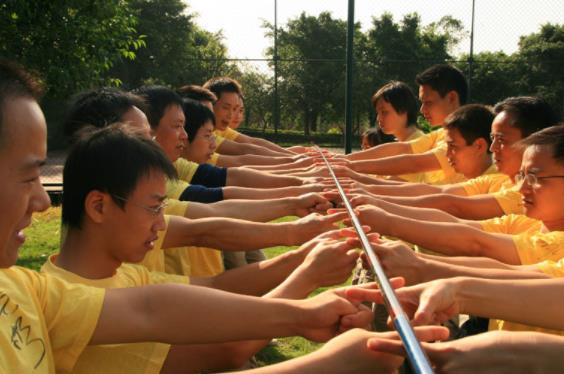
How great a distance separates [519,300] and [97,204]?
4.00 ft

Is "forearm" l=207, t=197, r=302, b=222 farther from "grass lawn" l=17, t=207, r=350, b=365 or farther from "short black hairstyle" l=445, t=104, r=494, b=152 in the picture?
"short black hairstyle" l=445, t=104, r=494, b=152

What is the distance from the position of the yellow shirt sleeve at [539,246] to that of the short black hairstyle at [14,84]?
1.69m

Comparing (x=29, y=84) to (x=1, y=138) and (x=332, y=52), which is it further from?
(x=332, y=52)

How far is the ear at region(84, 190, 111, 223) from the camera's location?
5.94 feet

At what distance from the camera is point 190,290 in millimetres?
1525

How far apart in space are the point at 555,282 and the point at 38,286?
4.43ft

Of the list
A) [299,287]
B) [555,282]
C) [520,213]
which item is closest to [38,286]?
[299,287]

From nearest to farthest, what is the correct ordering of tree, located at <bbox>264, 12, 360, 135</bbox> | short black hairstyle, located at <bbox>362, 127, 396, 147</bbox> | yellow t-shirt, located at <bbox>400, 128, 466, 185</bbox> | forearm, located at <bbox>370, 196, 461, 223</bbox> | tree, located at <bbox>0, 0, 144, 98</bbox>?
forearm, located at <bbox>370, 196, 461, 223</bbox>
yellow t-shirt, located at <bbox>400, 128, 466, 185</bbox>
short black hairstyle, located at <bbox>362, 127, 396, 147</bbox>
tree, located at <bbox>0, 0, 144, 98</bbox>
tree, located at <bbox>264, 12, 360, 135</bbox>

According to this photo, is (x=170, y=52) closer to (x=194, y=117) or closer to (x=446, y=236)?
(x=194, y=117)

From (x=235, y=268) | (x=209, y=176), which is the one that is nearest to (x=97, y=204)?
(x=235, y=268)

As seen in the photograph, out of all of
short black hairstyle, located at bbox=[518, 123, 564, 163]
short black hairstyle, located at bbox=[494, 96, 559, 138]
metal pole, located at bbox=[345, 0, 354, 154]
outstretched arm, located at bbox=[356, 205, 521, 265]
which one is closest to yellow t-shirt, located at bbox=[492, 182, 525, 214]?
short black hairstyle, located at bbox=[494, 96, 559, 138]

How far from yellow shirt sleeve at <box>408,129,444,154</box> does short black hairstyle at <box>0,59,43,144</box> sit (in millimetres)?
3645

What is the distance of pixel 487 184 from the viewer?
334 cm

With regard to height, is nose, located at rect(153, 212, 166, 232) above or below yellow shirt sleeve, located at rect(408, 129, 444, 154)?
below
